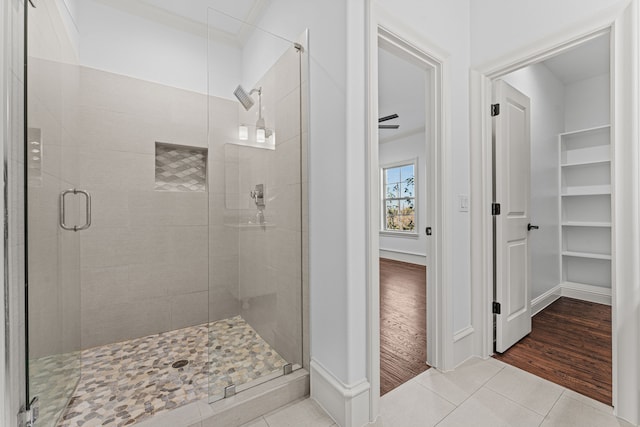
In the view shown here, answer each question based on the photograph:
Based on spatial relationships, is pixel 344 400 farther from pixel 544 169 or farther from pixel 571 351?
pixel 544 169

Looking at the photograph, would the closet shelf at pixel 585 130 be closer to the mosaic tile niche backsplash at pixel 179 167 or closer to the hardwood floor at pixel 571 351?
the hardwood floor at pixel 571 351

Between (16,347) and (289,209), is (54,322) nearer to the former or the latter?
(16,347)

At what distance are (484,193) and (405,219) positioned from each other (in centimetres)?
396

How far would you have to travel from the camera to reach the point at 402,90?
A: 371 centimetres

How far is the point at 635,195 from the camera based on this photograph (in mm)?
1373

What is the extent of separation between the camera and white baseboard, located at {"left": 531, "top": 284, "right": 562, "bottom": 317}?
9.63ft

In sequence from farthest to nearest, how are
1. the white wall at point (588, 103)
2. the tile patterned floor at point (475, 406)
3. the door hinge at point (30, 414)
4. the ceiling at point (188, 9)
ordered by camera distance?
the white wall at point (588, 103) < the ceiling at point (188, 9) < the tile patterned floor at point (475, 406) < the door hinge at point (30, 414)

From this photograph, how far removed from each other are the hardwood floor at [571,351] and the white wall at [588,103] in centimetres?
232

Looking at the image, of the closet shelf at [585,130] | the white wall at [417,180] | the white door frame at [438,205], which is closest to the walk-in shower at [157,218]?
the white door frame at [438,205]

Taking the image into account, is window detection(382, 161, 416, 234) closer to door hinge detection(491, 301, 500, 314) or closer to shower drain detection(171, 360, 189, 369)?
door hinge detection(491, 301, 500, 314)

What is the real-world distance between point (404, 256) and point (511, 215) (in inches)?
148

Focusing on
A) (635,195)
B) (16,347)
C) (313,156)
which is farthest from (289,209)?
(635,195)

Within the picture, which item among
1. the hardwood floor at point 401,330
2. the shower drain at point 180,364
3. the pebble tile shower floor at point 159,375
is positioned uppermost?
the pebble tile shower floor at point 159,375

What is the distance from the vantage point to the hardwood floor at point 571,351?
1.73 meters
